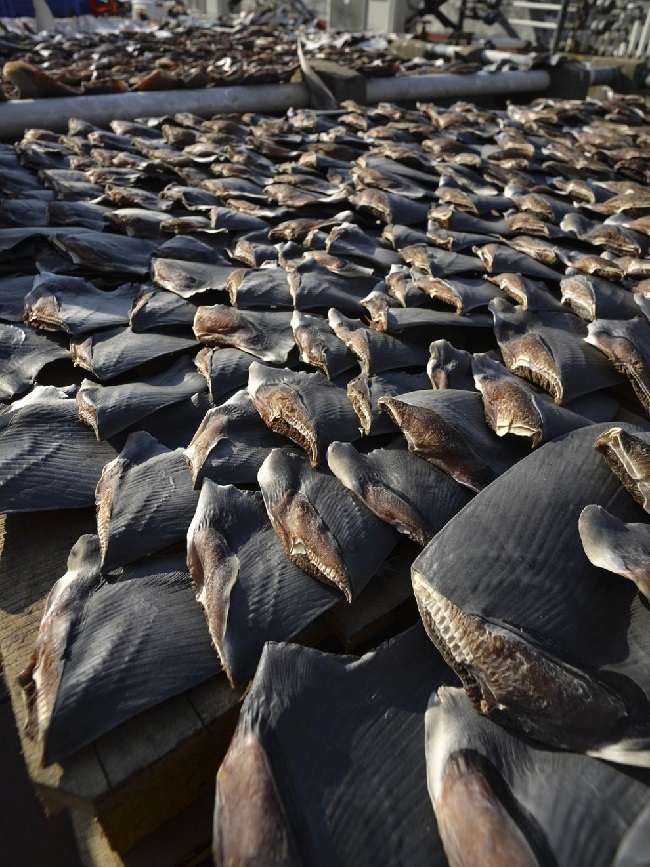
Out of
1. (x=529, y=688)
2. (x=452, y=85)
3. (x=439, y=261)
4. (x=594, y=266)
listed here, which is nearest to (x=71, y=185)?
(x=439, y=261)

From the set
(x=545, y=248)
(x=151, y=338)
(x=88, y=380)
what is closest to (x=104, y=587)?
(x=88, y=380)

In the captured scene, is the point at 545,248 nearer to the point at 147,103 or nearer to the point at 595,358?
the point at 595,358

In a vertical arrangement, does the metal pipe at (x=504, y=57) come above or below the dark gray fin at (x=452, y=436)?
above

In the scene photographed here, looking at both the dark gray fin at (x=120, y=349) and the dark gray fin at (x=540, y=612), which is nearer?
the dark gray fin at (x=540, y=612)

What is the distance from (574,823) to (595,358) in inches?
54.4

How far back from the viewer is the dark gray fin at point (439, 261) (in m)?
2.38

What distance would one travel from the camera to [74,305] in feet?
7.02

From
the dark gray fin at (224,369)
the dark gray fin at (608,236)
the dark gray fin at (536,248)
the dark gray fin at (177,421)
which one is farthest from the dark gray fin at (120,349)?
the dark gray fin at (608,236)

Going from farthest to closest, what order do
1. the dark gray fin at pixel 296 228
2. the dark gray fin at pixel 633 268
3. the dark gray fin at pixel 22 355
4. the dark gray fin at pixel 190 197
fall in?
the dark gray fin at pixel 190 197 < the dark gray fin at pixel 296 228 < the dark gray fin at pixel 633 268 < the dark gray fin at pixel 22 355

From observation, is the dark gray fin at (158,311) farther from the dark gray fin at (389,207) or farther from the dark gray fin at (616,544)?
the dark gray fin at (616,544)

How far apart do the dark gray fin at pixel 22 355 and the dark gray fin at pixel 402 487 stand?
1.08 m

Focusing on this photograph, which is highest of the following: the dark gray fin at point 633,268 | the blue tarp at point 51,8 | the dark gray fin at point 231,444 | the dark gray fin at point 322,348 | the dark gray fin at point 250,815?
the blue tarp at point 51,8

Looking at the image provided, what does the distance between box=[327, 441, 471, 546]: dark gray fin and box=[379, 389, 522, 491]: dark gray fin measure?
31 millimetres

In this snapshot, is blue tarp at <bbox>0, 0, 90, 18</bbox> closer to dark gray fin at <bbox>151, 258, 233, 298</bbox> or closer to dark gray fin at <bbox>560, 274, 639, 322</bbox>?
dark gray fin at <bbox>151, 258, 233, 298</bbox>
